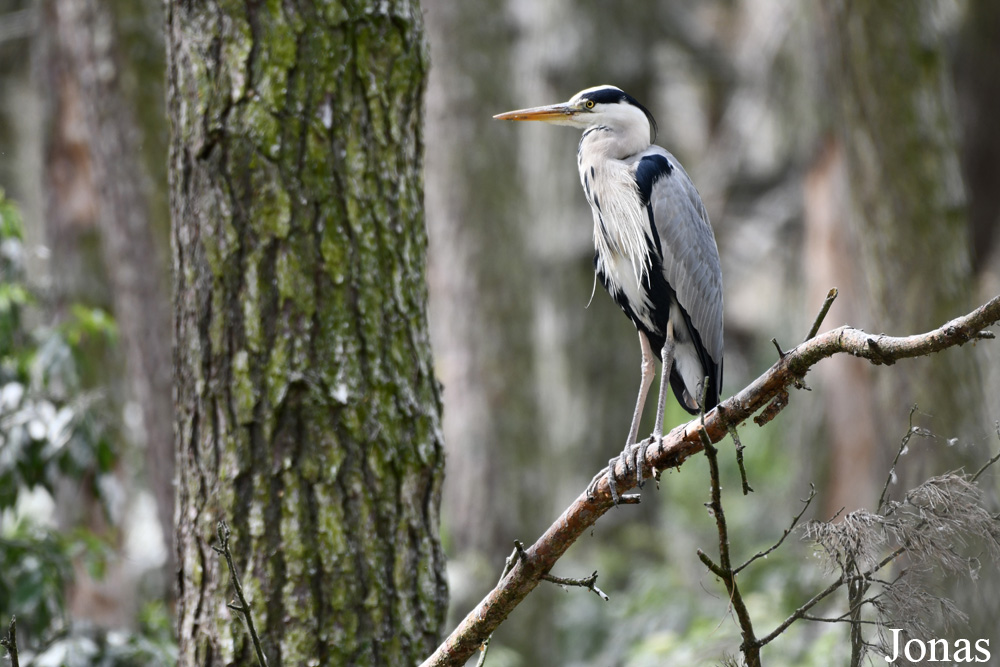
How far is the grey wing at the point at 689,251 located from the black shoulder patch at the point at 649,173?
0.01 meters

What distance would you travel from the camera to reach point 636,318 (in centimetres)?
292

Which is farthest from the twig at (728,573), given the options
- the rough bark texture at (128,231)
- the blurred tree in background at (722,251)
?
the rough bark texture at (128,231)

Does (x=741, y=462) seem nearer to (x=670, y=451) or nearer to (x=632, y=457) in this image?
(x=670, y=451)

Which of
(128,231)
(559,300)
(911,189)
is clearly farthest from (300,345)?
(559,300)

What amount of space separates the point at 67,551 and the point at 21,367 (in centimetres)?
69

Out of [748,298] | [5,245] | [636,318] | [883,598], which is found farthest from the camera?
[748,298]

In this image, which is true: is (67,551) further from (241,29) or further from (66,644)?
A: (241,29)

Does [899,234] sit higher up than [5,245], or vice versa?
[899,234]

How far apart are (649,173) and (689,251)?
26 centimetres

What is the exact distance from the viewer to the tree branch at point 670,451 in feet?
5.21

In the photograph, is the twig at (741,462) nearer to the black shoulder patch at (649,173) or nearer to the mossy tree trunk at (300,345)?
the mossy tree trunk at (300,345)

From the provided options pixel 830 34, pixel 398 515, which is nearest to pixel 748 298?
pixel 830 34

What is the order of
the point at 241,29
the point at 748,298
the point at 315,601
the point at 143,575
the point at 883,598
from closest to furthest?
the point at 883,598 < the point at 315,601 < the point at 241,29 < the point at 143,575 < the point at 748,298

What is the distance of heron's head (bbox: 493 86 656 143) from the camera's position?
9.30 ft
